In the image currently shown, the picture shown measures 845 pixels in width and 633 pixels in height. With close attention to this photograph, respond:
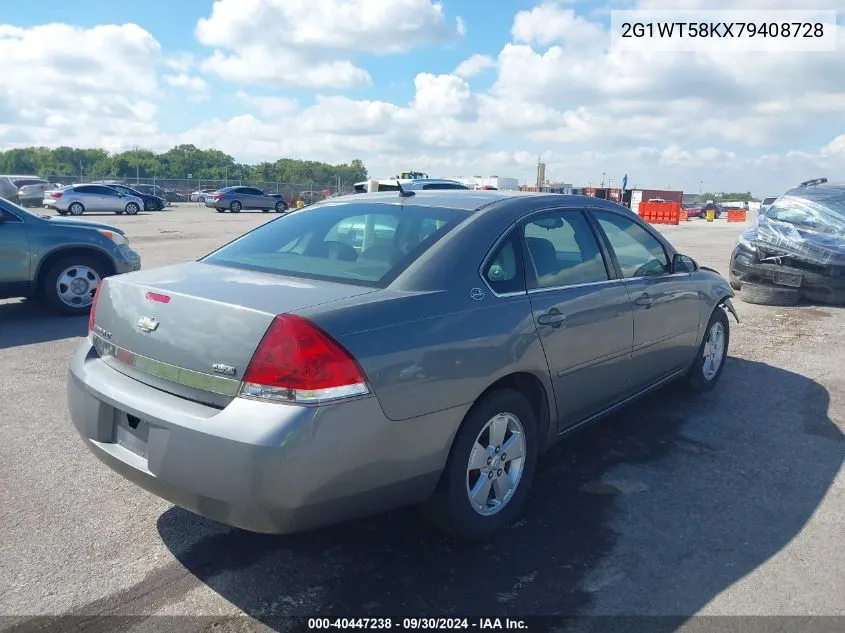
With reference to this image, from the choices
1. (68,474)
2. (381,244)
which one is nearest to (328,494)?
(381,244)

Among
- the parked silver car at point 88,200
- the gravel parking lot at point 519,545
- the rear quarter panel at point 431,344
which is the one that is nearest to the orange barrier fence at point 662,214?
the parked silver car at point 88,200

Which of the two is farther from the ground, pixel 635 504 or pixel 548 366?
pixel 548 366

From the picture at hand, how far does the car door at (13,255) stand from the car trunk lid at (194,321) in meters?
5.14

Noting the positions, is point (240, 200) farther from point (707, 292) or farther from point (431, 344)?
point (431, 344)

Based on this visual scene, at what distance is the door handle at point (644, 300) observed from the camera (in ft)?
14.3

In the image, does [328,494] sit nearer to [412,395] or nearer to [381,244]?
[412,395]

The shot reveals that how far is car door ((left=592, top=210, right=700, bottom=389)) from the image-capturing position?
4.40 metres

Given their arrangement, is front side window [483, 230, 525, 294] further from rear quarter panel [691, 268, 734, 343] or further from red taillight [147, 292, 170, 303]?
rear quarter panel [691, 268, 734, 343]

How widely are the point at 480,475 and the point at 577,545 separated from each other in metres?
0.57

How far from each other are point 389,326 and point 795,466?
2.99 meters

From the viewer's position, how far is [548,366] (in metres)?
3.55

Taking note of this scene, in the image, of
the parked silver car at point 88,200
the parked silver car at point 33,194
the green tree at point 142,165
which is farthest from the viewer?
the green tree at point 142,165

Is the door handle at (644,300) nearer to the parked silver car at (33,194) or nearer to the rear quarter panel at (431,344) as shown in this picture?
the rear quarter panel at (431,344)

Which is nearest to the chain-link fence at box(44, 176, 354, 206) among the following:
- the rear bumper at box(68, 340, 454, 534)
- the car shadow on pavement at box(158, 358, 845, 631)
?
the car shadow on pavement at box(158, 358, 845, 631)
